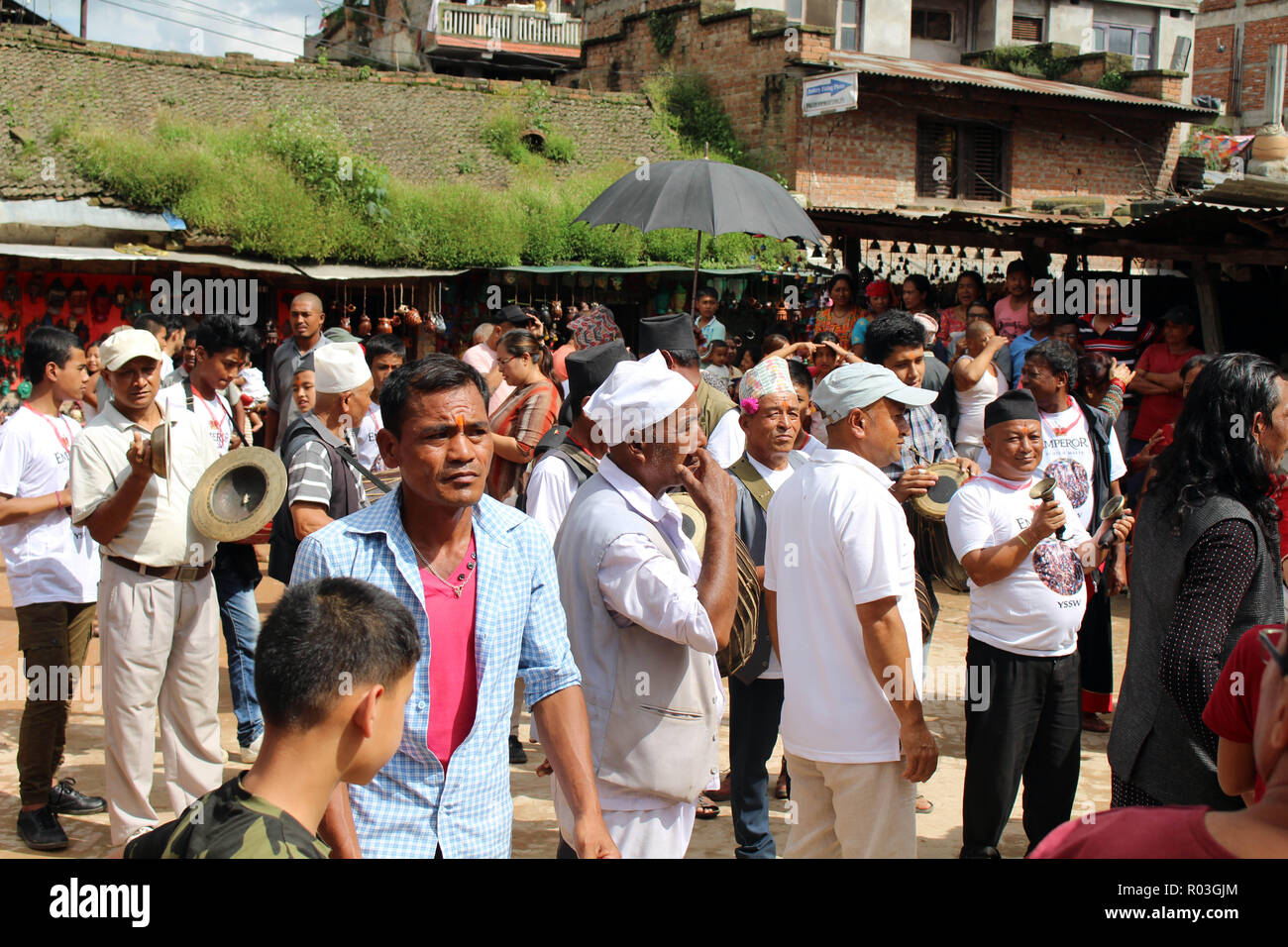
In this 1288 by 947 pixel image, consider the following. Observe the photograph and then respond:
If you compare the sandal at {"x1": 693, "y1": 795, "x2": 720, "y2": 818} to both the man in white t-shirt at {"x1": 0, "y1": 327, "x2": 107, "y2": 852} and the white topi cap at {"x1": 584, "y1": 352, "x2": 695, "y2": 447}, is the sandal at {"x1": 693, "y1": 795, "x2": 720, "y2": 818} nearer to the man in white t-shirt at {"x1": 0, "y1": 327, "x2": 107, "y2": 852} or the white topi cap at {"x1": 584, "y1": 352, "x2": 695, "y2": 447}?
the white topi cap at {"x1": 584, "y1": 352, "x2": 695, "y2": 447}

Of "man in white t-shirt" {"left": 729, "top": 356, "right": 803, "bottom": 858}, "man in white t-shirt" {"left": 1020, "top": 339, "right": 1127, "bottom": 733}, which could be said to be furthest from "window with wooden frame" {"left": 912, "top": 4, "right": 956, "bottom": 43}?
"man in white t-shirt" {"left": 729, "top": 356, "right": 803, "bottom": 858}

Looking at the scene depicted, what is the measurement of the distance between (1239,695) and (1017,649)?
1732 mm

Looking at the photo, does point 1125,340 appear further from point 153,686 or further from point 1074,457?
point 153,686

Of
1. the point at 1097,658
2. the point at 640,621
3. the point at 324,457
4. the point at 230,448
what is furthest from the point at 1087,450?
the point at 230,448

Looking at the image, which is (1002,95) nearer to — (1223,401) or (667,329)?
(667,329)

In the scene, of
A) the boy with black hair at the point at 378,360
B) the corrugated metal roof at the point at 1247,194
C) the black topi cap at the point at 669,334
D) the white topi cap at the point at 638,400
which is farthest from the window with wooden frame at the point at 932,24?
the white topi cap at the point at 638,400

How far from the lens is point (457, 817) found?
2613 mm

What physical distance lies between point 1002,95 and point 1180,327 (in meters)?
15.0

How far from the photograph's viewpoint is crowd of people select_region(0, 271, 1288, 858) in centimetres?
216

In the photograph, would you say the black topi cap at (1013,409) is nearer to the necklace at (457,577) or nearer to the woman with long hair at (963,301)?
the necklace at (457,577)

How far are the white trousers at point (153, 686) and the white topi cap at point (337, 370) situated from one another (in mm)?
989

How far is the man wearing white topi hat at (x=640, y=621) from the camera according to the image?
3125mm

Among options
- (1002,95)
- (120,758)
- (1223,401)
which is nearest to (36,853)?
(120,758)

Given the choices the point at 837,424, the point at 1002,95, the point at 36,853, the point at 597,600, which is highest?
the point at 1002,95
